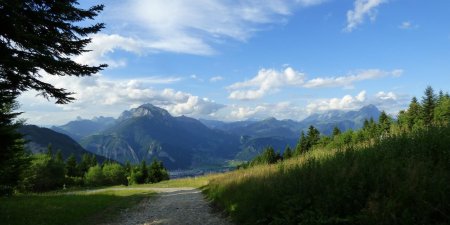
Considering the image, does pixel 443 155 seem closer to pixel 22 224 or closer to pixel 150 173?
pixel 22 224

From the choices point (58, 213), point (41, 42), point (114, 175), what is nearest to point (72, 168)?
point (114, 175)

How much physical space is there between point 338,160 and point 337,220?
295cm

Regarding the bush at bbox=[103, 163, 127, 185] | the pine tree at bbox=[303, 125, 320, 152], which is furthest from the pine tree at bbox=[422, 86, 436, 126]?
the bush at bbox=[103, 163, 127, 185]

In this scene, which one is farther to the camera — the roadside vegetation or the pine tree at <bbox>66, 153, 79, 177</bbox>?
the pine tree at <bbox>66, 153, 79, 177</bbox>

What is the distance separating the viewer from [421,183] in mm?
7891

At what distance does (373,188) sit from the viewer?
8.65m

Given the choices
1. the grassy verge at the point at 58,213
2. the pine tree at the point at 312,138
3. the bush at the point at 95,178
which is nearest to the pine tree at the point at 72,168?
the bush at the point at 95,178

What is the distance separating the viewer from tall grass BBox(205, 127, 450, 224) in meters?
7.64

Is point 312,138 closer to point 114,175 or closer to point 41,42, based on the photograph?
point 114,175

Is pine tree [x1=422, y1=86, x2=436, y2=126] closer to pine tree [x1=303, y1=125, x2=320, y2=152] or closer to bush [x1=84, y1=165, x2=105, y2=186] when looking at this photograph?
pine tree [x1=303, y1=125, x2=320, y2=152]

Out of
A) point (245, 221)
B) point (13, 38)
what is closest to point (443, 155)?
point (245, 221)

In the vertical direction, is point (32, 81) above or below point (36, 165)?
above

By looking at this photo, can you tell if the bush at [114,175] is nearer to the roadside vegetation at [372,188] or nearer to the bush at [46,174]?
the bush at [46,174]

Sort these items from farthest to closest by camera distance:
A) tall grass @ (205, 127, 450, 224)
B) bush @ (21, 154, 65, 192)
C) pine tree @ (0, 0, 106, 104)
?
bush @ (21, 154, 65, 192), pine tree @ (0, 0, 106, 104), tall grass @ (205, 127, 450, 224)
